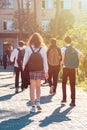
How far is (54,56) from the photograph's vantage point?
2000 centimetres

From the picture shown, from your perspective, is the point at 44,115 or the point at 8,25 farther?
the point at 8,25

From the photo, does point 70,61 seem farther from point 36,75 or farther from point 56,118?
point 56,118

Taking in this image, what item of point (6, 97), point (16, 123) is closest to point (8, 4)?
point (6, 97)

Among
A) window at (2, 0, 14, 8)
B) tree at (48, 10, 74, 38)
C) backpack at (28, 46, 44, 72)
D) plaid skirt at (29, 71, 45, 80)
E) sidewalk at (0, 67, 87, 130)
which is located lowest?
tree at (48, 10, 74, 38)

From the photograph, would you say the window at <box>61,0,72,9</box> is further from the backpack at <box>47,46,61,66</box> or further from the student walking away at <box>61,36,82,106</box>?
the student walking away at <box>61,36,82,106</box>

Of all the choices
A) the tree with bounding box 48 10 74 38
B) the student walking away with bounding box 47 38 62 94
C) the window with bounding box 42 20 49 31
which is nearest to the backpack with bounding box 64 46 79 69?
the student walking away with bounding box 47 38 62 94

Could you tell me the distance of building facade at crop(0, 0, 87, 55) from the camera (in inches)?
3046

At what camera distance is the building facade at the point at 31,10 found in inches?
3046

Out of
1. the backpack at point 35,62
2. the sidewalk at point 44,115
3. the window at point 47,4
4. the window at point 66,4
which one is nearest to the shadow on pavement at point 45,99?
the sidewalk at point 44,115

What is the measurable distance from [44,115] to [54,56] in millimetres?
6181

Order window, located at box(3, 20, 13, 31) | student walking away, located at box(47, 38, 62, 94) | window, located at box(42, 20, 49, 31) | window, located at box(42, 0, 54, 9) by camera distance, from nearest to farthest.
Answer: student walking away, located at box(47, 38, 62, 94) < window, located at box(42, 20, 49, 31) < window, located at box(3, 20, 13, 31) < window, located at box(42, 0, 54, 9)

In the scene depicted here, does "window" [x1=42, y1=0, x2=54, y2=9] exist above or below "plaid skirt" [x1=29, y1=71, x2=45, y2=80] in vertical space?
below

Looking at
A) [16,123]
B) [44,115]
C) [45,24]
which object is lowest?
[45,24]

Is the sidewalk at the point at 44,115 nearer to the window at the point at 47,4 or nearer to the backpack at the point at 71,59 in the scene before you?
the backpack at the point at 71,59
